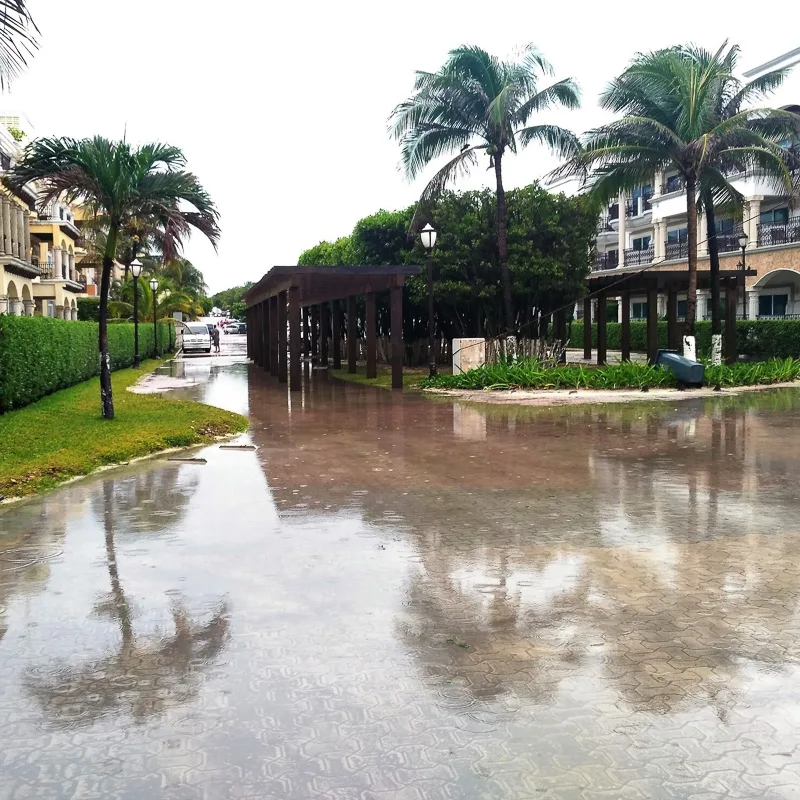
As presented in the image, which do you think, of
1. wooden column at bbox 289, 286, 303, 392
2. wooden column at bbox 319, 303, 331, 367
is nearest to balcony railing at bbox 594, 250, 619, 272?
wooden column at bbox 319, 303, 331, 367

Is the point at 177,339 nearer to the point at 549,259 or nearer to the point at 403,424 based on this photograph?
the point at 549,259

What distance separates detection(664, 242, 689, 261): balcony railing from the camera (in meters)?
48.5

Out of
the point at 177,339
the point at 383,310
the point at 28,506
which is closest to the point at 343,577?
the point at 28,506

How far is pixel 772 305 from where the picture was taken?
43.8 meters

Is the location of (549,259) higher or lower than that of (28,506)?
higher

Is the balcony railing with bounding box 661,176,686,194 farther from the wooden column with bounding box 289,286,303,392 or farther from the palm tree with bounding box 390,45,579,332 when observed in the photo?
the wooden column with bounding box 289,286,303,392

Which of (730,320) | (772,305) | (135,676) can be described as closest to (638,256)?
(772,305)

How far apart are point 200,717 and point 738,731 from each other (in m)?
2.32

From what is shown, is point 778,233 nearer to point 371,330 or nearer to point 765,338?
point 765,338

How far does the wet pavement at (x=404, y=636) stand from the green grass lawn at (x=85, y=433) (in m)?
0.60

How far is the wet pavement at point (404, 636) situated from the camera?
3.52 meters

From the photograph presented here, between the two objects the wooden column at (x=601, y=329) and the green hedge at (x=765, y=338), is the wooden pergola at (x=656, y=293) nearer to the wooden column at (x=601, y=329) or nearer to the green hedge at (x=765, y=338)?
the wooden column at (x=601, y=329)

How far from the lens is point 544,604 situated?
5438 mm

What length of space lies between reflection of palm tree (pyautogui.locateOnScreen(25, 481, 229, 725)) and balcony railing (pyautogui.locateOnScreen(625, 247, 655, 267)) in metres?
51.5
